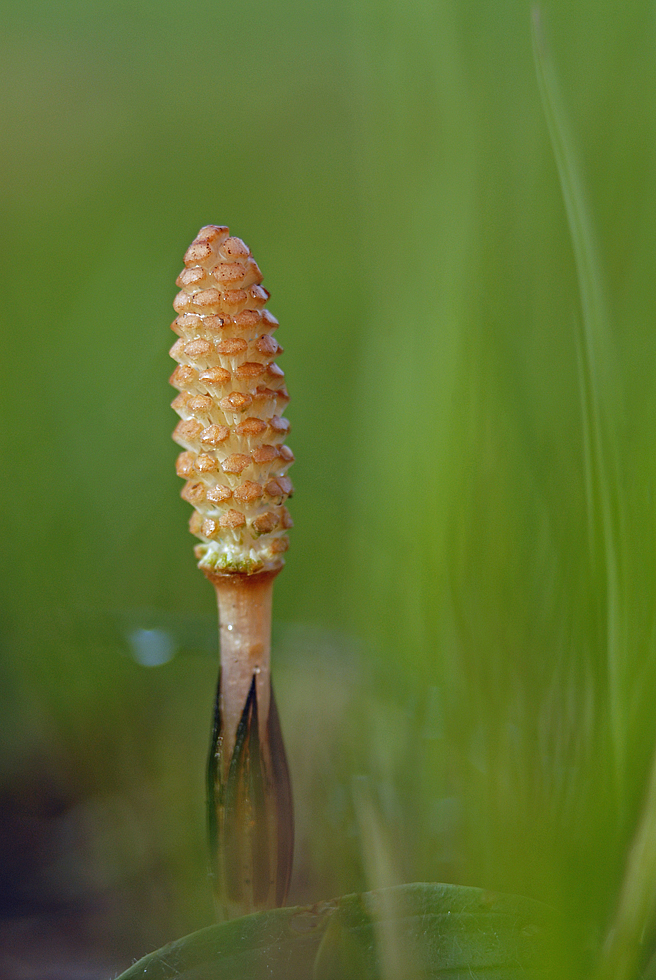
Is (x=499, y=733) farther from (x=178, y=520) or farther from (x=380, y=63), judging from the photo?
(x=178, y=520)

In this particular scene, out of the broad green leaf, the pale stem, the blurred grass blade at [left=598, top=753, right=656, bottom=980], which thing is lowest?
the broad green leaf

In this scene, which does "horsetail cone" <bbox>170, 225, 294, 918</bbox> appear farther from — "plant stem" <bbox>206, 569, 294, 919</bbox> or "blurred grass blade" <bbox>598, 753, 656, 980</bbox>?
"blurred grass blade" <bbox>598, 753, 656, 980</bbox>

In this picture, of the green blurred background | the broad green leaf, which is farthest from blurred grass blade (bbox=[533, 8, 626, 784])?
the broad green leaf

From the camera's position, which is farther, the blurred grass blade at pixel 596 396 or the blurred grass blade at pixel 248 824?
the blurred grass blade at pixel 248 824

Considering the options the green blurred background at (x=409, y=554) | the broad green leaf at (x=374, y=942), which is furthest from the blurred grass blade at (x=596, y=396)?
the broad green leaf at (x=374, y=942)

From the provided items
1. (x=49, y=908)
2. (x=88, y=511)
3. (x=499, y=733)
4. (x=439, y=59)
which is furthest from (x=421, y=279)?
(x=88, y=511)

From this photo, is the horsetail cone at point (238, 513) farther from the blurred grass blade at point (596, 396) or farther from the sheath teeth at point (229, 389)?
the blurred grass blade at point (596, 396)
